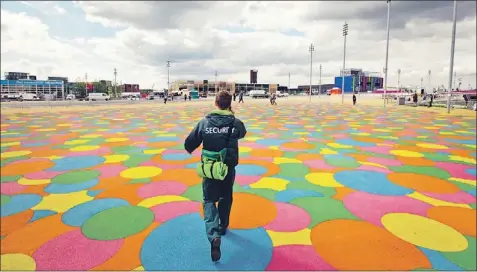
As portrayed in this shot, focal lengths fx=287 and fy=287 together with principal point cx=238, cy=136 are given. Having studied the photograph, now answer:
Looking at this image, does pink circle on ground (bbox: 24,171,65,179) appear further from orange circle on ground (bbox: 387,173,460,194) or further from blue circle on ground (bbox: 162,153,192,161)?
orange circle on ground (bbox: 387,173,460,194)

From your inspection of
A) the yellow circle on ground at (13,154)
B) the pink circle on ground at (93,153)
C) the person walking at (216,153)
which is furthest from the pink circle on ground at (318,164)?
the yellow circle on ground at (13,154)

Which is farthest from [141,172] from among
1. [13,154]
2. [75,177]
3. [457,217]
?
[457,217]

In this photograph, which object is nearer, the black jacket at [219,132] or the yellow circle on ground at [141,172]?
the black jacket at [219,132]

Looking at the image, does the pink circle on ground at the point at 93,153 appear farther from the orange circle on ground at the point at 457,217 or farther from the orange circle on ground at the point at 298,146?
the orange circle on ground at the point at 457,217

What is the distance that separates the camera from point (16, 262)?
332cm

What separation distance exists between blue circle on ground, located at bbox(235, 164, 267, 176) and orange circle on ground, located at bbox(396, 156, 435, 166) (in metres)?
3.85

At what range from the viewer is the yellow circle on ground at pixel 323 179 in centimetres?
588

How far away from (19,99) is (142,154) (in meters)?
74.3

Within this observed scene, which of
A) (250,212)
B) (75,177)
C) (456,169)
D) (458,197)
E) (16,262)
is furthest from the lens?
(456,169)

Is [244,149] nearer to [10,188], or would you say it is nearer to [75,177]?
[75,177]

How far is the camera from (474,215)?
4465 millimetres

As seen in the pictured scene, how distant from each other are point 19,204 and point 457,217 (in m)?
7.08

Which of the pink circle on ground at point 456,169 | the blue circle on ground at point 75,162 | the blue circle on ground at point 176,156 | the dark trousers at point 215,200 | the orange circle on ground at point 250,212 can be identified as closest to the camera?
the dark trousers at point 215,200

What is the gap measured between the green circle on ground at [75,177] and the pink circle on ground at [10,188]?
0.58 m
